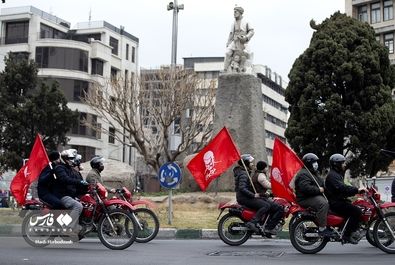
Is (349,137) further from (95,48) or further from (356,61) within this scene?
(95,48)

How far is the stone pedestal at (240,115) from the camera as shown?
67.6 feet

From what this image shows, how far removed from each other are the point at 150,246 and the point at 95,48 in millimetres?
49015

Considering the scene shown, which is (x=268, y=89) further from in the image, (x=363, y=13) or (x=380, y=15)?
(x=380, y=15)

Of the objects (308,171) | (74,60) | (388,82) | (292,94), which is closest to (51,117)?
(292,94)

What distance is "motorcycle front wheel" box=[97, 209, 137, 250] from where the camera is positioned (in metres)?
10.3

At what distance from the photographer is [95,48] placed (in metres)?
58.3

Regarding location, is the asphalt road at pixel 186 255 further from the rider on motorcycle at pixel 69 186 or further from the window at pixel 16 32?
the window at pixel 16 32

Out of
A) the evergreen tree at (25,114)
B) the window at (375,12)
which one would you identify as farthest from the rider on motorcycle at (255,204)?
the window at (375,12)

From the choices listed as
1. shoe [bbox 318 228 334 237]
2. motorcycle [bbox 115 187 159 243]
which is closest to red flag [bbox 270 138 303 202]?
shoe [bbox 318 228 334 237]

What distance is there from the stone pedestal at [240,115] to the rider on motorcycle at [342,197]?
399 inches

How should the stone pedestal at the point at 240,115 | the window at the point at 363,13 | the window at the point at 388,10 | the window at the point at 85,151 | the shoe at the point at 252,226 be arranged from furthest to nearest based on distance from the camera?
the window at the point at 85,151
the window at the point at 363,13
the window at the point at 388,10
the stone pedestal at the point at 240,115
the shoe at the point at 252,226

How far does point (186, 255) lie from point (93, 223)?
186 centimetres

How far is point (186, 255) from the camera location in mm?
9852

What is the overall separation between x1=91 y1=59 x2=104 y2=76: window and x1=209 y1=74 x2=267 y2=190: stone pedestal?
3926 centimetres
